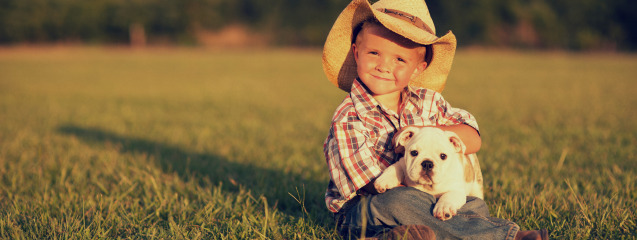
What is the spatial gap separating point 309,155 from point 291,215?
6.72ft

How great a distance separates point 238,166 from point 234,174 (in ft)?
1.18

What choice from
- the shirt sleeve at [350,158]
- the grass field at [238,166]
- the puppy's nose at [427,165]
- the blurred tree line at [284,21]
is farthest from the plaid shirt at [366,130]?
the blurred tree line at [284,21]

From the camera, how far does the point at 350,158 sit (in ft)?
8.50

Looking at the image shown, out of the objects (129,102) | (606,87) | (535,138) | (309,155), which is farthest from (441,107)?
(606,87)

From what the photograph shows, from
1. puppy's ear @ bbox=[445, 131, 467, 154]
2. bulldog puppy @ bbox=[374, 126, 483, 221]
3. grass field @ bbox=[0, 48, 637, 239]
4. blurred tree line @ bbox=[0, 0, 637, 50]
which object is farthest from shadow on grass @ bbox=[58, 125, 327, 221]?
blurred tree line @ bbox=[0, 0, 637, 50]

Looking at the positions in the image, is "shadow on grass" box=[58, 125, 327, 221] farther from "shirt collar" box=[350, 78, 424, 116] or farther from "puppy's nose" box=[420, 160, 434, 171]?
"puppy's nose" box=[420, 160, 434, 171]

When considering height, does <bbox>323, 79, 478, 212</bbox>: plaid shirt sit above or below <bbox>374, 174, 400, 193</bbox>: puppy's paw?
above

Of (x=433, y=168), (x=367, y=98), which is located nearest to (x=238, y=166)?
(x=367, y=98)

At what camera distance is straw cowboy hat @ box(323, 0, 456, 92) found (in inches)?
104

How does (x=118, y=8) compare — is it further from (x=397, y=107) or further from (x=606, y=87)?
(x=397, y=107)

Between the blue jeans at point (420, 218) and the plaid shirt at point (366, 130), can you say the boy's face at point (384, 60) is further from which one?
the blue jeans at point (420, 218)

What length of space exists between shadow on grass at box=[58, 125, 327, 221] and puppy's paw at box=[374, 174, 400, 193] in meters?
0.71

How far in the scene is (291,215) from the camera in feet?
10.7

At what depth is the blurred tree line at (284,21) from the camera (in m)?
41.0
